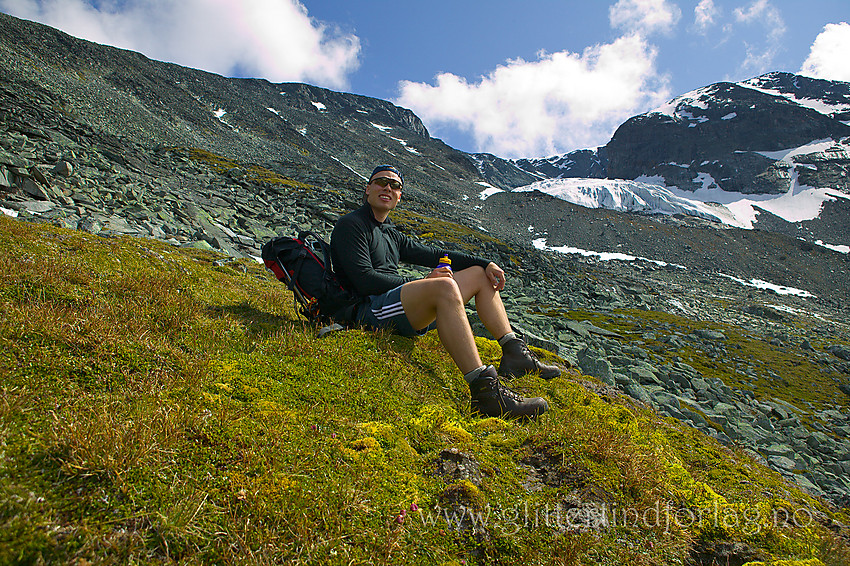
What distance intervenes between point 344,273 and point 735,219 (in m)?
137

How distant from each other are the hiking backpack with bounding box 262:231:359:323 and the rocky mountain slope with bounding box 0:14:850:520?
19.0 feet

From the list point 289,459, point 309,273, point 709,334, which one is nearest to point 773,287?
point 709,334

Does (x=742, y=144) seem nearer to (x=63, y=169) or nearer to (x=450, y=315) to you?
(x=450, y=315)

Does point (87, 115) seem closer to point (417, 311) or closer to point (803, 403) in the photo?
point (417, 311)

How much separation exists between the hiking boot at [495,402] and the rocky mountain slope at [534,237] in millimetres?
4953

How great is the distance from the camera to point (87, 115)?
41.2 m

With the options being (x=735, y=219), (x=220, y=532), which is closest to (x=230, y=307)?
(x=220, y=532)

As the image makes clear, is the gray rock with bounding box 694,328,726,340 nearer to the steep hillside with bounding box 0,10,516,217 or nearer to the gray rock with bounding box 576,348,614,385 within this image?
the gray rock with bounding box 576,348,614,385

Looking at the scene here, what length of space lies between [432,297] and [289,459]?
7.90 ft

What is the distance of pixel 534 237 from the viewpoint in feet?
216

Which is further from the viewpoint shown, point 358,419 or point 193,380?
point 358,419

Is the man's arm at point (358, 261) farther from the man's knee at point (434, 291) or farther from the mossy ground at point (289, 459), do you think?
the mossy ground at point (289, 459)

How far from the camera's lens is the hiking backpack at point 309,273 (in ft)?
16.7

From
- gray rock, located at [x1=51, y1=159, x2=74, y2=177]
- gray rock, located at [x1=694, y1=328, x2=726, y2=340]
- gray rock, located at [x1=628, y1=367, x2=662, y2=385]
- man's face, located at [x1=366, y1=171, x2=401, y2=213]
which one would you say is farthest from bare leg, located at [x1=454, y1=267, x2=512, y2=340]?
gray rock, located at [x1=694, y1=328, x2=726, y2=340]
